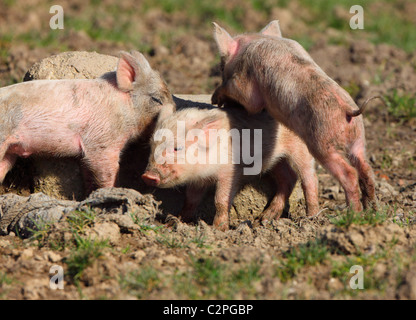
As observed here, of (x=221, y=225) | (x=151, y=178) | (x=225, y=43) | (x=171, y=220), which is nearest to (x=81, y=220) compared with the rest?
(x=151, y=178)

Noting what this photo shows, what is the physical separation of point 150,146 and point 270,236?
1.38 meters

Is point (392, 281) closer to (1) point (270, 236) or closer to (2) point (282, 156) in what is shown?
(1) point (270, 236)

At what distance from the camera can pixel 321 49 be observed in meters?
10.1

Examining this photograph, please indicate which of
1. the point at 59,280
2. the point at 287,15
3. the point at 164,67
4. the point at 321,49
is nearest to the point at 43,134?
the point at 59,280

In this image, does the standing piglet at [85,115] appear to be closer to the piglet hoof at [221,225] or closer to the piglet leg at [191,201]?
the piglet leg at [191,201]

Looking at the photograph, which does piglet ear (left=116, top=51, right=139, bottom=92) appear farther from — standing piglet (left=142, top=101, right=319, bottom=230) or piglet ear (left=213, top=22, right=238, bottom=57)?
piglet ear (left=213, top=22, right=238, bottom=57)

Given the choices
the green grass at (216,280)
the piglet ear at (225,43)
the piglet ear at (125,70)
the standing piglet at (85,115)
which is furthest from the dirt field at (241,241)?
the piglet ear at (225,43)

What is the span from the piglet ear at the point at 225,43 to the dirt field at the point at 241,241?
1.54 meters

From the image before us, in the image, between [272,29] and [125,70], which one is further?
[272,29]

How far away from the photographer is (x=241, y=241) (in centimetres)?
504

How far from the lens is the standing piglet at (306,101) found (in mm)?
5102

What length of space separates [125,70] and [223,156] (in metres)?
1.14

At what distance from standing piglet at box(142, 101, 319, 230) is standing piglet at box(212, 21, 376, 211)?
251 millimetres

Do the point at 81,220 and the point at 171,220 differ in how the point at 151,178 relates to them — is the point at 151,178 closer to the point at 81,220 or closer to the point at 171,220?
the point at 171,220
